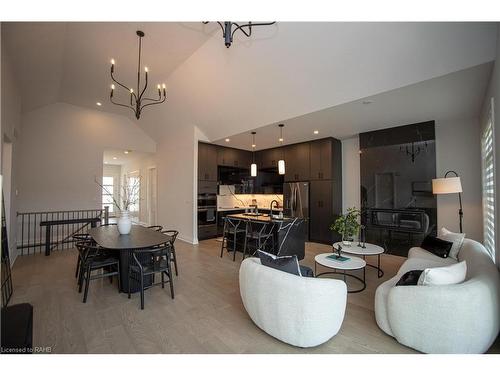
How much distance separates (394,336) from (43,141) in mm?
7951

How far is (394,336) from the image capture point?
2014 mm

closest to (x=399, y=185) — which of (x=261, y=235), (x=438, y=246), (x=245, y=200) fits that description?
(x=438, y=246)

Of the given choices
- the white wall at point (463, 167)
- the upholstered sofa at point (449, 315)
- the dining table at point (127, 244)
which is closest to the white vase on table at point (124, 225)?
the dining table at point (127, 244)

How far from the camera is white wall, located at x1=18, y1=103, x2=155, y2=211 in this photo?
559 cm

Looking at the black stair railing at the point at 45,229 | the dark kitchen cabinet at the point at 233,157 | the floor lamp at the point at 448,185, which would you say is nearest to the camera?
the floor lamp at the point at 448,185

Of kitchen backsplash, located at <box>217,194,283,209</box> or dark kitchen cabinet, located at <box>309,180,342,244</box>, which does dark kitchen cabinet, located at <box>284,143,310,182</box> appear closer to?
dark kitchen cabinet, located at <box>309,180,342,244</box>

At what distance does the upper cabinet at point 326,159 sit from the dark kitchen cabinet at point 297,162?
0.51 feet

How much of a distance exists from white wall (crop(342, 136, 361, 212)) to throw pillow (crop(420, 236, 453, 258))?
7.91 feet

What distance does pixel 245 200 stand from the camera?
7582mm

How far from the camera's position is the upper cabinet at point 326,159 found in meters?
5.67

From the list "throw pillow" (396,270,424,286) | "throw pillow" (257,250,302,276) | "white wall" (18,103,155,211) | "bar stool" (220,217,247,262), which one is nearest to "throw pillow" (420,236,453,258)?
"throw pillow" (396,270,424,286)

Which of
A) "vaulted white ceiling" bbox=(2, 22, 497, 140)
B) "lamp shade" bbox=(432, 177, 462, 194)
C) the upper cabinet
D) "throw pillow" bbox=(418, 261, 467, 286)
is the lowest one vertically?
"throw pillow" bbox=(418, 261, 467, 286)

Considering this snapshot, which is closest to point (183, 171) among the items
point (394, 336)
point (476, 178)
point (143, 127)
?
point (143, 127)

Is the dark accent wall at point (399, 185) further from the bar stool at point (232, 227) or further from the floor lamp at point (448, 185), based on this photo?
the bar stool at point (232, 227)
